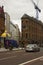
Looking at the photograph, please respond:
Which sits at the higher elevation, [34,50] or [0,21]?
[0,21]

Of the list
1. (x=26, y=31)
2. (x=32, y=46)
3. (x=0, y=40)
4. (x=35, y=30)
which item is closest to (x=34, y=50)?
(x=32, y=46)

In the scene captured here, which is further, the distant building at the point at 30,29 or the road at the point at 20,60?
the distant building at the point at 30,29

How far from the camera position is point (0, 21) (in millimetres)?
71625

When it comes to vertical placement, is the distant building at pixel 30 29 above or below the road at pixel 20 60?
above

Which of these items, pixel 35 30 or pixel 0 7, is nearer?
pixel 0 7

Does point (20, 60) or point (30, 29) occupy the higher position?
point (30, 29)

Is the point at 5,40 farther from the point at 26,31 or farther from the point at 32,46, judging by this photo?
the point at 26,31

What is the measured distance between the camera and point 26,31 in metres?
125

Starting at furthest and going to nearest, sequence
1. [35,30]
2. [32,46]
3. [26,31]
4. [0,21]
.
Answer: [35,30] → [26,31] → [0,21] → [32,46]

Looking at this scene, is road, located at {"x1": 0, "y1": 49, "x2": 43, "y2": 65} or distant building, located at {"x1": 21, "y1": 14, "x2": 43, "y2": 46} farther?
distant building, located at {"x1": 21, "y1": 14, "x2": 43, "y2": 46}

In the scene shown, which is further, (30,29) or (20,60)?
(30,29)

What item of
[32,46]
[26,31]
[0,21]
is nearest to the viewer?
[32,46]

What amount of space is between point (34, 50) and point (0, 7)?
2508 centimetres

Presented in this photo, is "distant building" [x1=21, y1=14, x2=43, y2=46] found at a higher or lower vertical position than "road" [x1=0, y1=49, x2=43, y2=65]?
higher
